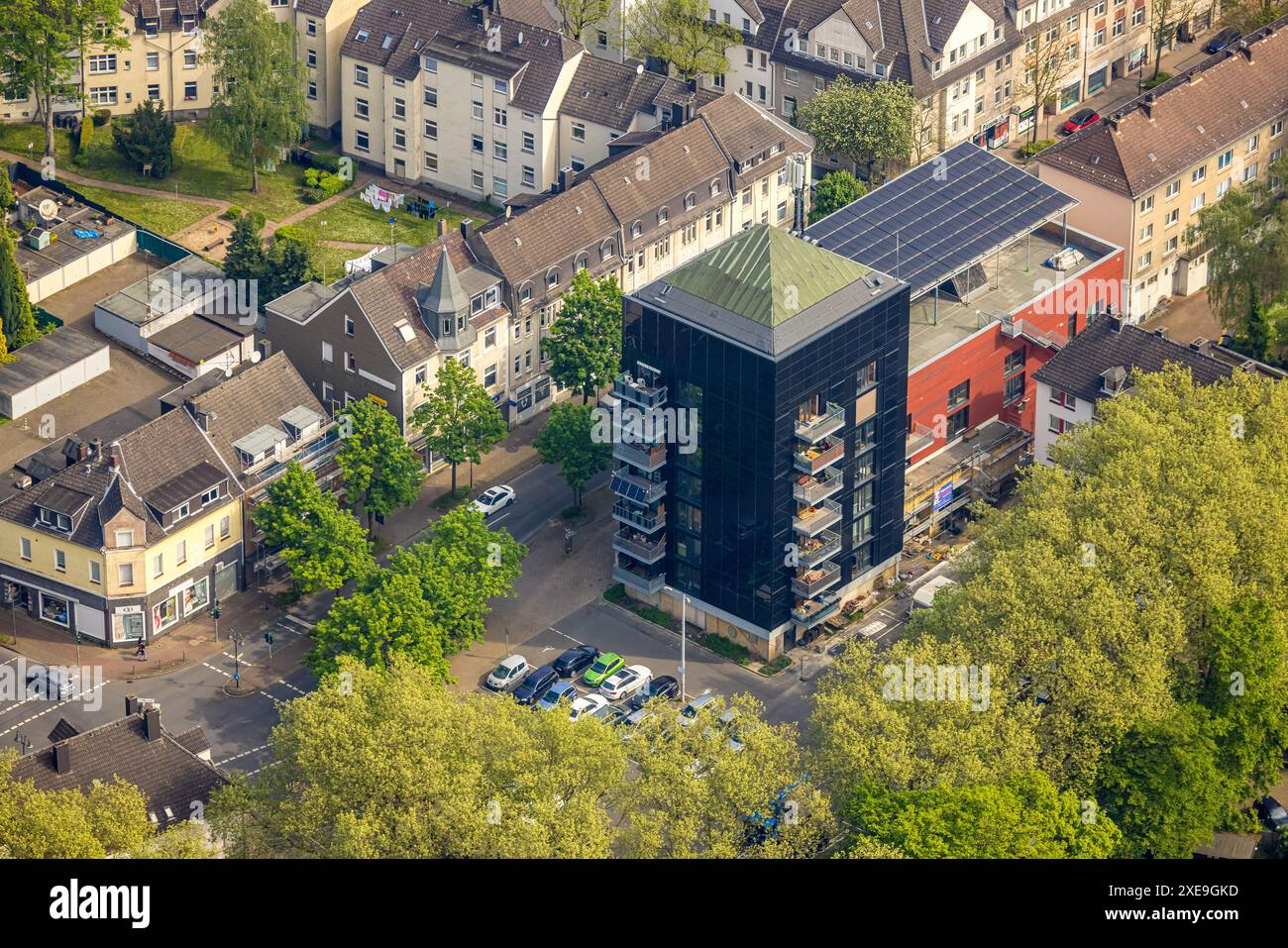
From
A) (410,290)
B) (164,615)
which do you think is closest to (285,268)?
(410,290)

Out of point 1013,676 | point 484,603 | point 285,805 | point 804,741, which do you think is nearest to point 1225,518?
point 1013,676

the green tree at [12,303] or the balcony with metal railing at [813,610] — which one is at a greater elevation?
the green tree at [12,303]

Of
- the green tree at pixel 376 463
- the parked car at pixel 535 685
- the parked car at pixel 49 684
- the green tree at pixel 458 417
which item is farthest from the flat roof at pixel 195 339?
the parked car at pixel 535 685

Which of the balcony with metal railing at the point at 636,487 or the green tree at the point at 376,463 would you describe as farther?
the green tree at the point at 376,463

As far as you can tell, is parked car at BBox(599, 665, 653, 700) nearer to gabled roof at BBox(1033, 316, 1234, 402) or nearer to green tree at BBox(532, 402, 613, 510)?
green tree at BBox(532, 402, 613, 510)

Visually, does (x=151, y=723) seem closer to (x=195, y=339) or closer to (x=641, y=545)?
(x=641, y=545)

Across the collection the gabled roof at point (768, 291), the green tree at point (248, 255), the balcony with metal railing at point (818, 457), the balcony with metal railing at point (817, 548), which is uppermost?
the gabled roof at point (768, 291)

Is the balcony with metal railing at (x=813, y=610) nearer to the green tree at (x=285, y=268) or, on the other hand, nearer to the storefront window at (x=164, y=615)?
the storefront window at (x=164, y=615)
